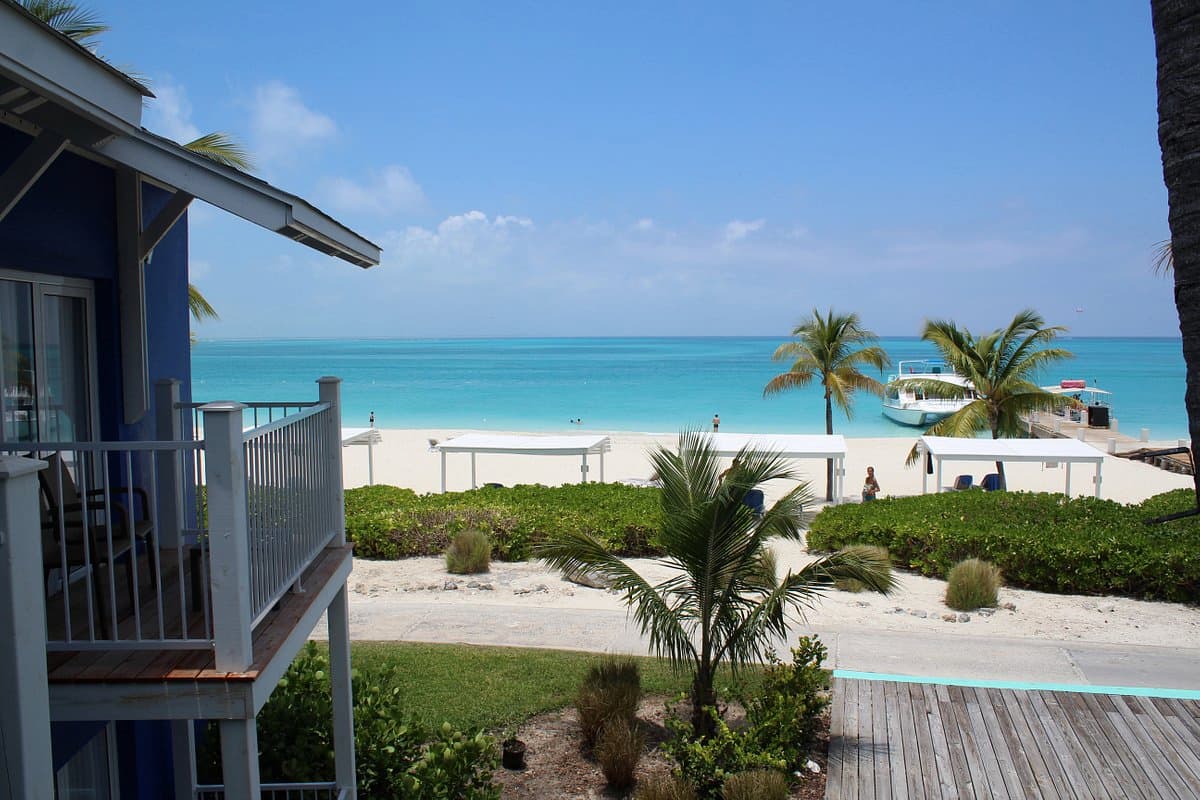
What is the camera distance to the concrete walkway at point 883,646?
10.1 m

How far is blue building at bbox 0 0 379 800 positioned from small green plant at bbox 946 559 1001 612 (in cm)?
943

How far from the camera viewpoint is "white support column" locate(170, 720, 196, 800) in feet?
20.3

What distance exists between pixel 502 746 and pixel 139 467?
3.94m

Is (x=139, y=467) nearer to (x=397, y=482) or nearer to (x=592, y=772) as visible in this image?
(x=592, y=772)

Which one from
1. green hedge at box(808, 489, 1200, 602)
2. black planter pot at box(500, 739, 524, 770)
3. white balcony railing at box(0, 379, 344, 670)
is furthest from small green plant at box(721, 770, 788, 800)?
green hedge at box(808, 489, 1200, 602)

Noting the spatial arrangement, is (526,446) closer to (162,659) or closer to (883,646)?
(883,646)

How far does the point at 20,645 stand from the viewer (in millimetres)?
2699

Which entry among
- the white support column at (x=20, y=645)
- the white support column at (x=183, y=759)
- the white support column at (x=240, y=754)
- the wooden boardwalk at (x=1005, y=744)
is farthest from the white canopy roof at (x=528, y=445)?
the white support column at (x=20, y=645)

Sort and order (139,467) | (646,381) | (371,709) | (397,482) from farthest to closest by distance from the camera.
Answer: (646,381) < (397,482) < (371,709) < (139,467)

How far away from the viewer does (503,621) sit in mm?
12344

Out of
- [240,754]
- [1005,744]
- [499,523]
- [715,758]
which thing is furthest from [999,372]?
[240,754]

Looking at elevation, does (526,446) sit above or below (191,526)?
below

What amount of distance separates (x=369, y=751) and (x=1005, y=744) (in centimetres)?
528

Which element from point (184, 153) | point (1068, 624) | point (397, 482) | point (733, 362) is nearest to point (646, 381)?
point (733, 362)
